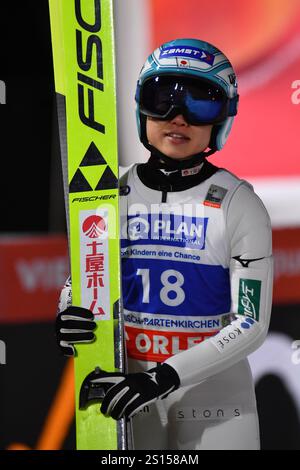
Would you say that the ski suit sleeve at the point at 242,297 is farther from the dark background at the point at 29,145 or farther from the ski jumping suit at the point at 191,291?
the dark background at the point at 29,145

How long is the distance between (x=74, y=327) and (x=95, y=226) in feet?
0.76

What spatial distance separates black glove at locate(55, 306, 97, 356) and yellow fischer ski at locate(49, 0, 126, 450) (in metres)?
0.02

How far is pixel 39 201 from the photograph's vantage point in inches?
118

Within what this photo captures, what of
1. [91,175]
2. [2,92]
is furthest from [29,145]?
[91,175]

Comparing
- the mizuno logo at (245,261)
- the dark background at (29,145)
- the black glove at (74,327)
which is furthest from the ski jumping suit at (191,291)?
the dark background at (29,145)

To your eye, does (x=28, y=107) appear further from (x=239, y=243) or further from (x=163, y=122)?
(x=239, y=243)

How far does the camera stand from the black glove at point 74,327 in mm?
2168

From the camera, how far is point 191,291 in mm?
2188

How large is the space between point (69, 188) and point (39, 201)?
2.65ft

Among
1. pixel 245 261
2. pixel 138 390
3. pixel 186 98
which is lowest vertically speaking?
pixel 138 390

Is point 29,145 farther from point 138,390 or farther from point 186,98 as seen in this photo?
point 138,390

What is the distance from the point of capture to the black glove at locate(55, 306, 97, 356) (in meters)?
2.17

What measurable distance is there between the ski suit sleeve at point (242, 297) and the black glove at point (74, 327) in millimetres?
203
